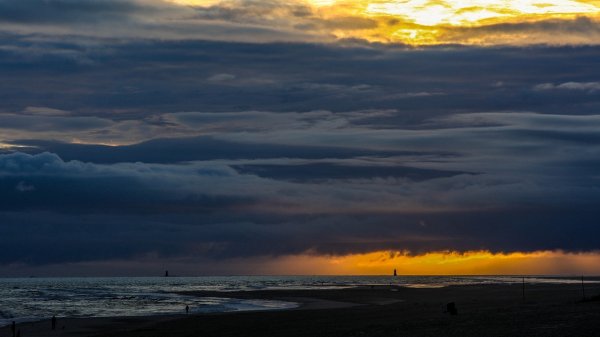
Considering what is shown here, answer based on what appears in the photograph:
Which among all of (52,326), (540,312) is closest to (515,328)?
(540,312)

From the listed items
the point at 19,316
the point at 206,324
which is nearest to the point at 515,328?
the point at 206,324

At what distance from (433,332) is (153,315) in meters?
52.7

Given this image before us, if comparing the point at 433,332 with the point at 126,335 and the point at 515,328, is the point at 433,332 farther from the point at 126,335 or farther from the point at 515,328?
the point at 126,335

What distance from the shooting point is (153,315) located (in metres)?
93.8

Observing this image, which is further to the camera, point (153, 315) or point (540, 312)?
point (153, 315)

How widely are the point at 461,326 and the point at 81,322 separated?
47.4 meters

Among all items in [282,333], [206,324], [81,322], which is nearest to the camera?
[282,333]

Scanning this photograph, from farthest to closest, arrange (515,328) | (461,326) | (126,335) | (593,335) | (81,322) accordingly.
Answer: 1. (81,322)
2. (126,335)
3. (461,326)
4. (515,328)
5. (593,335)

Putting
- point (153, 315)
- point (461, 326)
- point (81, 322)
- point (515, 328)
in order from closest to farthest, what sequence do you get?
point (515, 328) < point (461, 326) < point (81, 322) < point (153, 315)

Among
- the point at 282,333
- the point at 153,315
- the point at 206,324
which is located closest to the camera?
the point at 282,333

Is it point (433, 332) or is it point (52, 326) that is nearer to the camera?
point (433, 332)

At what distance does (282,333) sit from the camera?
197ft

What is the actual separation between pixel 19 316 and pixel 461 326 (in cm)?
6286

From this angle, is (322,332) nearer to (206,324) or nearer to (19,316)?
(206,324)
